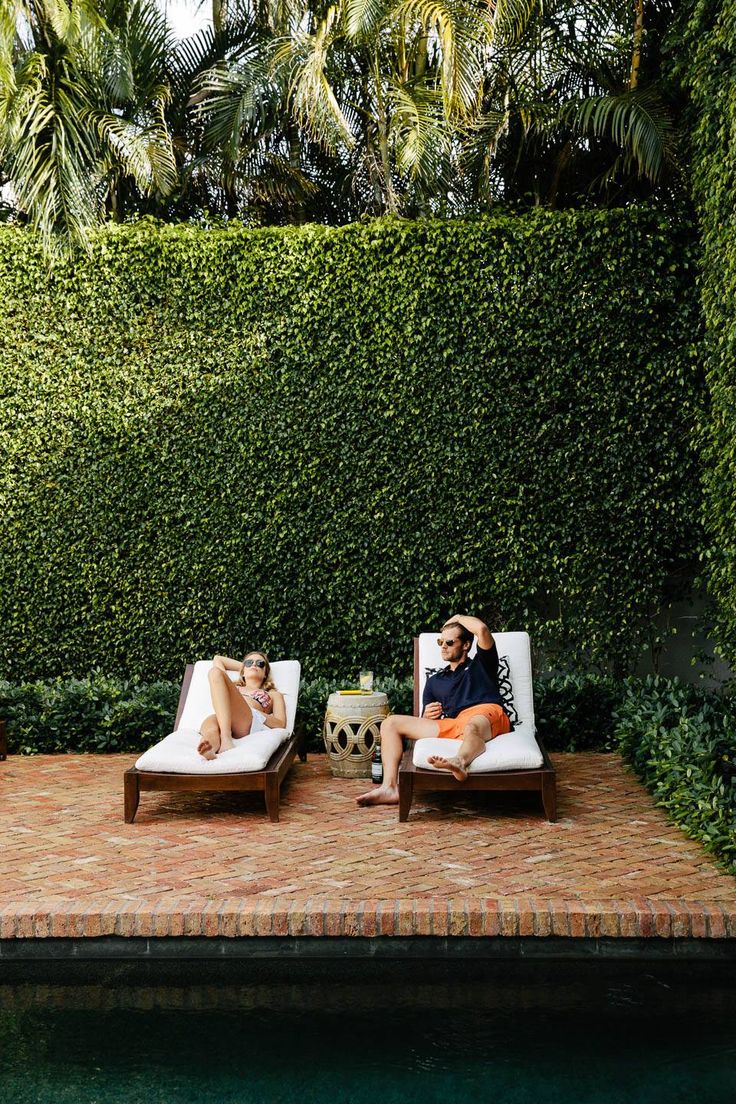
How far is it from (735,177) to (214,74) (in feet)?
17.8

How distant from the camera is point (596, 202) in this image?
33.4 feet

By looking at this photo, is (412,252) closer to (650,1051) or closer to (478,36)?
(478,36)

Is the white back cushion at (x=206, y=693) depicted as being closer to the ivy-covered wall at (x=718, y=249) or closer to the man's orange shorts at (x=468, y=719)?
the man's orange shorts at (x=468, y=719)

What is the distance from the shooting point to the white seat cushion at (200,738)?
600 centimetres

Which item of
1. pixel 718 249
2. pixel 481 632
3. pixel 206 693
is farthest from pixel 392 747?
pixel 718 249

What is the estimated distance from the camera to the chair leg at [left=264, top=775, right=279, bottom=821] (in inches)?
237

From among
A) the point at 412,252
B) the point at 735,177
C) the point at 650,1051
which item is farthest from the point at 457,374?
the point at 650,1051

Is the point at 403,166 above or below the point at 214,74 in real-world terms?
below

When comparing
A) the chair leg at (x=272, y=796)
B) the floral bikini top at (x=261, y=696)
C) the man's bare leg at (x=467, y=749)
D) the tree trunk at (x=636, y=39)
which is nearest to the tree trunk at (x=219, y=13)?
the tree trunk at (x=636, y=39)

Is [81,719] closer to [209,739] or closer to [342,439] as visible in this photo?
[209,739]

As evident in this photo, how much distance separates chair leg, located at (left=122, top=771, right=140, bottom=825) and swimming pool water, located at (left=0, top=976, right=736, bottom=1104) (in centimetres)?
200

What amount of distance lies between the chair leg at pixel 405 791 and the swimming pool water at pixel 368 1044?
6.51 feet

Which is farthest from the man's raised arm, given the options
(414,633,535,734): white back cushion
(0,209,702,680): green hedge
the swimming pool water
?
the swimming pool water

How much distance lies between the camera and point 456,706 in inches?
264
